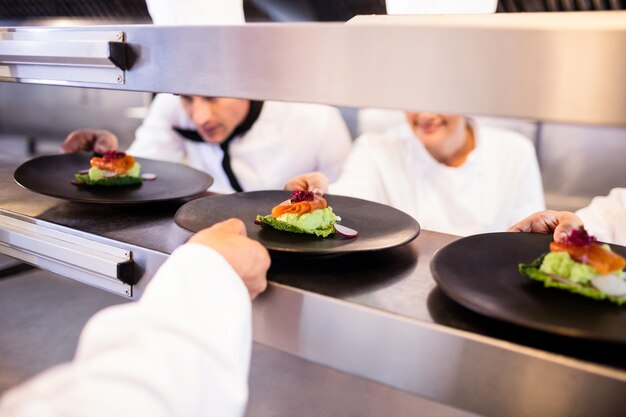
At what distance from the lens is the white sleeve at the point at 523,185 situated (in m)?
2.34

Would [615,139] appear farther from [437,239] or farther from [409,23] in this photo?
[409,23]

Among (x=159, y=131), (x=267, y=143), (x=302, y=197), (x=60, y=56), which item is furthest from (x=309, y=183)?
(x=159, y=131)

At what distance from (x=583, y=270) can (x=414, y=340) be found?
28 centimetres

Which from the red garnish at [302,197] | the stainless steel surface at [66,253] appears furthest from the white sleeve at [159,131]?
the red garnish at [302,197]

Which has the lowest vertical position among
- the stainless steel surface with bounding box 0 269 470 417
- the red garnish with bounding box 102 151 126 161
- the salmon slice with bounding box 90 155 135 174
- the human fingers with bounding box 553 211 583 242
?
the stainless steel surface with bounding box 0 269 470 417

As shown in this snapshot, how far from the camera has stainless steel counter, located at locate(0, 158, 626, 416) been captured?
0.65 m

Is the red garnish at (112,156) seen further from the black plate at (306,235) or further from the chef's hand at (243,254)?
the chef's hand at (243,254)

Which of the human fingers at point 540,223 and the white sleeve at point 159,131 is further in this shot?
the white sleeve at point 159,131

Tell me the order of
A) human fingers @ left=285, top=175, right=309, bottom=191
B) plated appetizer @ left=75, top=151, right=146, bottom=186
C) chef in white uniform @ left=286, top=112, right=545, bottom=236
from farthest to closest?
chef in white uniform @ left=286, top=112, right=545, bottom=236 → human fingers @ left=285, top=175, right=309, bottom=191 → plated appetizer @ left=75, top=151, right=146, bottom=186

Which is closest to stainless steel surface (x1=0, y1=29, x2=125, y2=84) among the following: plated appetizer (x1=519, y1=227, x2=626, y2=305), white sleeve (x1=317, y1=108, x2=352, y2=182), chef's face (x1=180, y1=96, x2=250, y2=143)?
plated appetizer (x1=519, y1=227, x2=626, y2=305)

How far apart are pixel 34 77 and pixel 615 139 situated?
95.8 inches

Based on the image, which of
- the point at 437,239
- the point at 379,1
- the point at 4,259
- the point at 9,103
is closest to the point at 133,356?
the point at 437,239

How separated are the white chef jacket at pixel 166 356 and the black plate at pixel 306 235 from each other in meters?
0.17

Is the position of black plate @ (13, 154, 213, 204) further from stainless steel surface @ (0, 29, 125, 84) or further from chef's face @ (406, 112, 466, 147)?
chef's face @ (406, 112, 466, 147)
